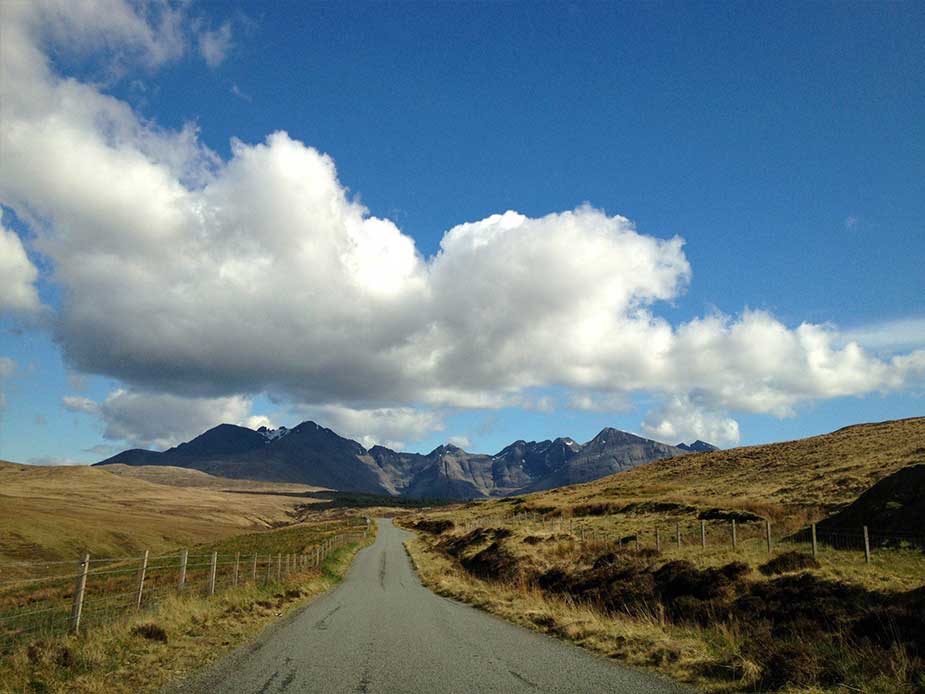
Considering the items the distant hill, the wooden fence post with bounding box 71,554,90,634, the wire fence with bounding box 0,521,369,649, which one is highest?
the distant hill

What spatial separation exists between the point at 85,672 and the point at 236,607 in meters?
8.63

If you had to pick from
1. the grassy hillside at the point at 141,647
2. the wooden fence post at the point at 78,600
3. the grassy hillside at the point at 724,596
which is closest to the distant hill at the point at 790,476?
the grassy hillside at the point at 724,596

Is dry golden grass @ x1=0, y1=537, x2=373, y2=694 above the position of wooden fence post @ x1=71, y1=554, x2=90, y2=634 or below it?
below

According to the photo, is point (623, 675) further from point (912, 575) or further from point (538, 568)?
point (538, 568)

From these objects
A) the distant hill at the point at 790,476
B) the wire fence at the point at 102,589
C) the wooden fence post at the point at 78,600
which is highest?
the distant hill at the point at 790,476

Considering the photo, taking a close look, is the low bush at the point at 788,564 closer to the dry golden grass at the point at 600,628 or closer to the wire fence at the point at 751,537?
the wire fence at the point at 751,537

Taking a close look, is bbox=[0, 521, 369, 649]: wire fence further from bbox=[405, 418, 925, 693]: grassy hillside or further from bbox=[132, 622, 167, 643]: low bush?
bbox=[405, 418, 925, 693]: grassy hillside

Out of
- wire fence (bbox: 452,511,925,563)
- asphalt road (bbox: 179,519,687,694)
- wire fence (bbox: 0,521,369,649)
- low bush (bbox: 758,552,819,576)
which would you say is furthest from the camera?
wire fence (bbox: 452,511,925,563)

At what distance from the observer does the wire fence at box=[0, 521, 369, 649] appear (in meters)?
14.4

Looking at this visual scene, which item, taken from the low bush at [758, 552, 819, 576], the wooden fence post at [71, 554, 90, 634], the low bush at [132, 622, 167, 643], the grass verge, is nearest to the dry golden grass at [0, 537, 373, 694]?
the low bush at [132, 622, 167, 643]

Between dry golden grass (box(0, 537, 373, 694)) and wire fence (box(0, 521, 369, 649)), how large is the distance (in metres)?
1.18

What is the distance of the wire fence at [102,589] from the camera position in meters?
14.4

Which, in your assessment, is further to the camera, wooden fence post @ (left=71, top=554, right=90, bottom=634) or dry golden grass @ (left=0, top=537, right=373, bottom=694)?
wooden fence post @ (left=71, top=554, right=90, bottom=634)

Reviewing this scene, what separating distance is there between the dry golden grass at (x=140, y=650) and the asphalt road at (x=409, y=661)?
2.68 feet
